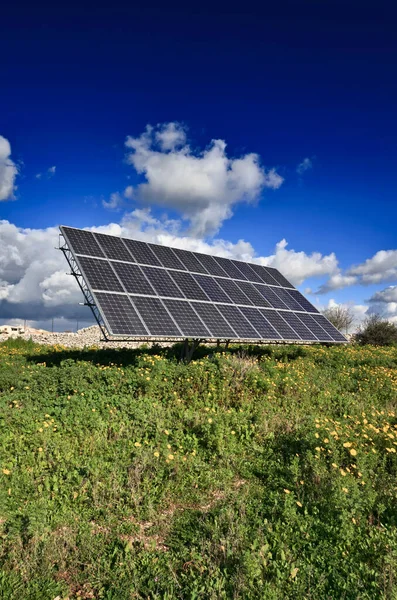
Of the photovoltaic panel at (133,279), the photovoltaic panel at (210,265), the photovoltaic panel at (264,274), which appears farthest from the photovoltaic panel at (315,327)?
the photovoltaic panel at (133,279)

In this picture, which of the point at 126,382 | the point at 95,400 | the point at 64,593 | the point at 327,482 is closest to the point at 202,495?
the point at 327,482

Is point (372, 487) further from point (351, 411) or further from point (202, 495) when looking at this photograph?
point (351, 411)

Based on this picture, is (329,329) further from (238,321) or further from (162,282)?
(162,282)

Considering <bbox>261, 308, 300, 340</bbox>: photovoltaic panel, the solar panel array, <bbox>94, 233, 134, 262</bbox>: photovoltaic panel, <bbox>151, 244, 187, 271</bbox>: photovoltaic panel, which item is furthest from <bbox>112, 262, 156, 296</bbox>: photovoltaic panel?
<bbox>261, 308, 300, 340</bbox>: photovoltaic panel

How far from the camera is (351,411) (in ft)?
34.7

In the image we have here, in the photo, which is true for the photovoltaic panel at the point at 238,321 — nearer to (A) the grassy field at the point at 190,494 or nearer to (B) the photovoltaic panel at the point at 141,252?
(B) the photovoltaic panel at the point at 141,252

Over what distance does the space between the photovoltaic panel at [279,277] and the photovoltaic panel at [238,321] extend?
830cm

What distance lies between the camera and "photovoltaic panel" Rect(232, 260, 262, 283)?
74.9 ft

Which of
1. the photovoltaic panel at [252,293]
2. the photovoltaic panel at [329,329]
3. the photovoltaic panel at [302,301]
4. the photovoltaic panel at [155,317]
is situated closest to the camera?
the photovoltaic panel at [155,317]

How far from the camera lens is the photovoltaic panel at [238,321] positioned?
16.1m

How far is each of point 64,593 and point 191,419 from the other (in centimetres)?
448

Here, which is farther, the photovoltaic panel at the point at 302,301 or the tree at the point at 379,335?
the tree at the point at 379,335

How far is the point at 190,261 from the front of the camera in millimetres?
19859

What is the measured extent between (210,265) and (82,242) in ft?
24.8
